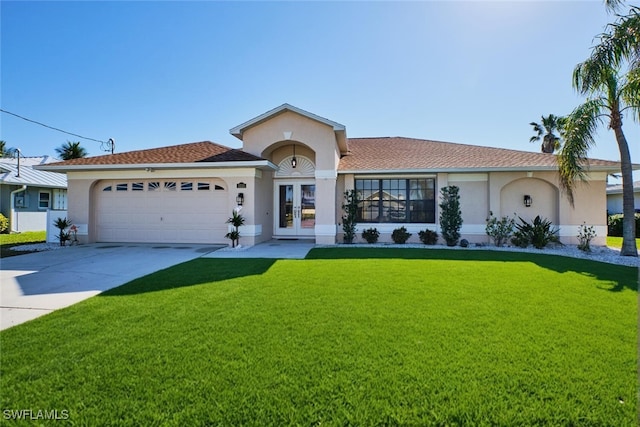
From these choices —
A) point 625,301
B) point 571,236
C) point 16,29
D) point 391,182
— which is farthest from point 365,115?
point 16,29

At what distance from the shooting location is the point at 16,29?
11289mm

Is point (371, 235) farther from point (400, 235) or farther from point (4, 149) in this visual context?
point (4, 149)

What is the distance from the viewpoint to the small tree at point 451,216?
13062 mm

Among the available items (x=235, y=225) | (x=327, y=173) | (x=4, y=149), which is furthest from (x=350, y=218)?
(x=4, y=149)

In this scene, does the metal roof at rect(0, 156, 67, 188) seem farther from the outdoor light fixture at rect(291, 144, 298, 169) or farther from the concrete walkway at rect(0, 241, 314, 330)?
the outdoor light fixture at rect(291, 144, 298, 169)

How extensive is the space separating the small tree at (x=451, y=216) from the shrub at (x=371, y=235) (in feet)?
9.54

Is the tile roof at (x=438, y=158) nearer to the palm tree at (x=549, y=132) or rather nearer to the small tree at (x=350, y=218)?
the small tree at (x=350, y=218)

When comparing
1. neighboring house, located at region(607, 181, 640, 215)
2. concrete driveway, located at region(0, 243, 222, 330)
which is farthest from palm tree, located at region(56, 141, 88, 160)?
neighboring house, located at region(607, 181, 640, 215)

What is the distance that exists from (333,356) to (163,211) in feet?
39.1

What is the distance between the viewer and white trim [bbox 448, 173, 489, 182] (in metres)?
13.4

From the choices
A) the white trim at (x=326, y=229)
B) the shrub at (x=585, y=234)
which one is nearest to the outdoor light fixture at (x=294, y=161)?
the white trim at (x=326, y=229)

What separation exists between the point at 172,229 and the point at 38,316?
28.0ft

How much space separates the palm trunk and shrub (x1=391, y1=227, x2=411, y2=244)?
24.3 feet

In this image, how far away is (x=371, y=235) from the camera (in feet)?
44.6
